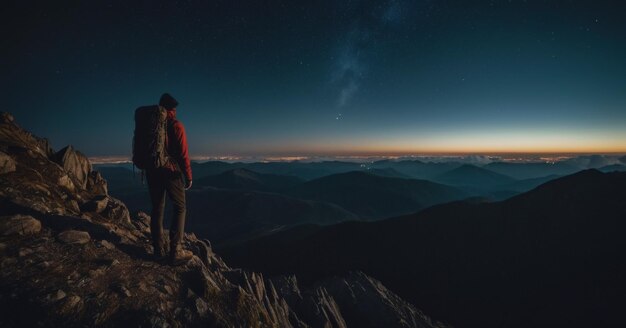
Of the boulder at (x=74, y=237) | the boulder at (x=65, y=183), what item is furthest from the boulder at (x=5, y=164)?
the boulder at (x=74, y=237)

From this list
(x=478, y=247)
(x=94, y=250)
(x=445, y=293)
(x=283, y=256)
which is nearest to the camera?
(x=94, y=250)

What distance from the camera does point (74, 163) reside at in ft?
48.9

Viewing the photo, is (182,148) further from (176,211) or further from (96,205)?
(96,205)

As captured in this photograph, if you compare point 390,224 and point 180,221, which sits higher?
point 180,221

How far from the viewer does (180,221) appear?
7543 millimetres

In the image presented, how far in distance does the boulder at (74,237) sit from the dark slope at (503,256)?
219 feet

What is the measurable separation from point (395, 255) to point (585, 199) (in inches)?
2429

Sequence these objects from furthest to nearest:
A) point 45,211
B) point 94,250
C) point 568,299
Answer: point 568,299, point 45,211, point 94,250

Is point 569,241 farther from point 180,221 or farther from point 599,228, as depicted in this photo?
point 180,221

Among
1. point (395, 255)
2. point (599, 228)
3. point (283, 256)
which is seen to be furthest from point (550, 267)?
point (283, 256)

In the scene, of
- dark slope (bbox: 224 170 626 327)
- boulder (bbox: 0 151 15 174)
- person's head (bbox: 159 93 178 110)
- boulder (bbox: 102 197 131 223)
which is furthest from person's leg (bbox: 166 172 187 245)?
dark slope (bbox: 224 170 626 327)

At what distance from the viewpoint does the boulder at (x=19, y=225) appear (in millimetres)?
6631

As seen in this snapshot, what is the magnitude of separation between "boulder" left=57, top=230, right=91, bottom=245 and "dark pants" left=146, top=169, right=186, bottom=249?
6.17ft

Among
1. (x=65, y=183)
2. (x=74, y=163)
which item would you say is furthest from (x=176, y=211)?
(x=74, y=163)
